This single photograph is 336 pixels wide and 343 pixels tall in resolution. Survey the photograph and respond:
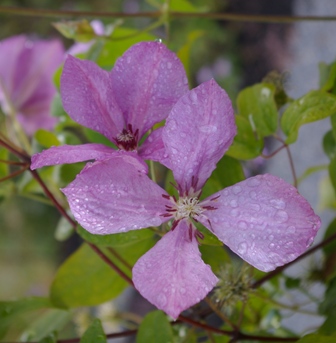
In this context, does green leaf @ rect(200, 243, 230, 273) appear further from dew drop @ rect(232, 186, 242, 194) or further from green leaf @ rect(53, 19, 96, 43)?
green leaf @ rect(53, 19, 96, 43)

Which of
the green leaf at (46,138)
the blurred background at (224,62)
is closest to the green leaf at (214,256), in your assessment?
the green leaf at (46,138)

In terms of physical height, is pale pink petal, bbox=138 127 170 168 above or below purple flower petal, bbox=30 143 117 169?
below

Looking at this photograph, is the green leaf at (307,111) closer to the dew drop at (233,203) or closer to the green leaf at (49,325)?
the dew drop at (233,203)

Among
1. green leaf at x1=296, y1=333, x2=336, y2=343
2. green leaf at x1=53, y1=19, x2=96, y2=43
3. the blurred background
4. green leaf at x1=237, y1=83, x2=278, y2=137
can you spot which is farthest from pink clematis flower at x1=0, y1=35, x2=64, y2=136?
the blurred background

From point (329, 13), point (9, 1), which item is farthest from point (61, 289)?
point (9, 1)

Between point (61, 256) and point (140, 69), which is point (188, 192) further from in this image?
point (61, 256)

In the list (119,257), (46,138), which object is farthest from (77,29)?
(119,257)

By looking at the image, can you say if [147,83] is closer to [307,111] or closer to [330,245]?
[307,111]

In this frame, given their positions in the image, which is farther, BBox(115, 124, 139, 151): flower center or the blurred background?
the blurred background
